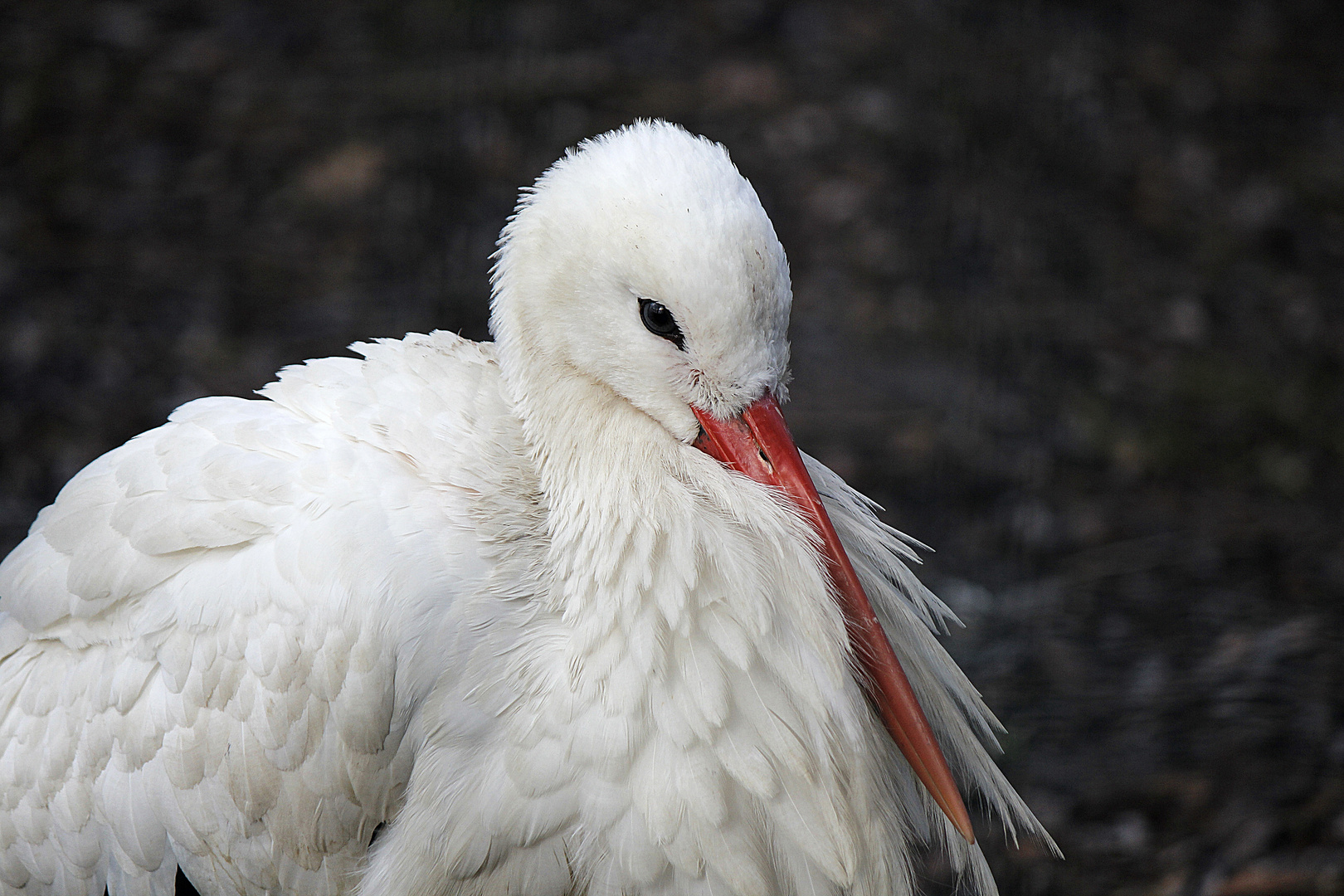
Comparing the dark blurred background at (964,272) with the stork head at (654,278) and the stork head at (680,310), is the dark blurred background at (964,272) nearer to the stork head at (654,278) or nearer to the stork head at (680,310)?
the stork head at (680,310)

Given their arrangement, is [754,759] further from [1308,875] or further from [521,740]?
[1308,875]

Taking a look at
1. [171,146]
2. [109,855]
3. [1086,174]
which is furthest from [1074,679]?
[171,146]

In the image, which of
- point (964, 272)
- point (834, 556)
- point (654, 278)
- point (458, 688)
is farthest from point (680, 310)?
point (964, 272)

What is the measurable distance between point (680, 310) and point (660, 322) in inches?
2.3

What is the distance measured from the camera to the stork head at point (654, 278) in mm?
1583

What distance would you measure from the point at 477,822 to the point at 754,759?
1.23 feet

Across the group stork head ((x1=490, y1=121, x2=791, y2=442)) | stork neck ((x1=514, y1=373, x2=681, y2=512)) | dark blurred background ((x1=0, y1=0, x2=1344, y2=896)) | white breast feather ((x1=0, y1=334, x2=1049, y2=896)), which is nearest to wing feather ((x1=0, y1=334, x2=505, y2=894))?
white breast feather ((x1=0, y1=334, x2=1049, y2=896))

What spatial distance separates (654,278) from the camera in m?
1.62

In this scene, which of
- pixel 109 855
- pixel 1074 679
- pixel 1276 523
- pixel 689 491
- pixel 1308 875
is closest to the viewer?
pixel 689 491

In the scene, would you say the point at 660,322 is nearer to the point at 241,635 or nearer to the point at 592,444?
the point at 592,444

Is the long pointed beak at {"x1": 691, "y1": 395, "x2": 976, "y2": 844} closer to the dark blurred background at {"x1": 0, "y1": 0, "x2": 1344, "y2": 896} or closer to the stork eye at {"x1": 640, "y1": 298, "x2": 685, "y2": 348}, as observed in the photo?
the stork eye at {"x1": 640, "y1": 298, "x2": 685, "y2": 348}

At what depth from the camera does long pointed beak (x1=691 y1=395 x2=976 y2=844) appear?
1705 millimetres

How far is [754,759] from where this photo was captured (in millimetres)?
1659

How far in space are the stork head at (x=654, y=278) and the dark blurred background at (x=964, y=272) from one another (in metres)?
1.40
